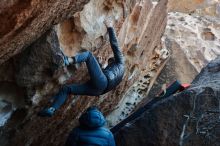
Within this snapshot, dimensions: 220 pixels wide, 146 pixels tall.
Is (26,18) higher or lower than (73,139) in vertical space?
higher

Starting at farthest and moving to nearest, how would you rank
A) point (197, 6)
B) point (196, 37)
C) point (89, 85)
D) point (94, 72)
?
point (197, 6) < point (196, 37) < point (89, 85) < point (94, 72)

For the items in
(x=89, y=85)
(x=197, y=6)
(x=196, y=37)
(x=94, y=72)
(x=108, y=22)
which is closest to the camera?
(x=94, y=72)

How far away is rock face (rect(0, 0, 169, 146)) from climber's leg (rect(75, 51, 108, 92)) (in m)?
0.35

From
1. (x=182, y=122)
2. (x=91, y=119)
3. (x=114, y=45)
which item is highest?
(x=114, y=45)

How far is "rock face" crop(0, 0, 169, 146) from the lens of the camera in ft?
18.3

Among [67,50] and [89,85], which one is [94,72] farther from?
[67,50]

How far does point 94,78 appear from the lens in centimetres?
624

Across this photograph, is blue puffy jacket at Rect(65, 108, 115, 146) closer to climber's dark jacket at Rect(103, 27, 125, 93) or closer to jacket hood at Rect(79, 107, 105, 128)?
jacket hood at Rect(79, 107, 105, 128)

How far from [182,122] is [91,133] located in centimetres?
126

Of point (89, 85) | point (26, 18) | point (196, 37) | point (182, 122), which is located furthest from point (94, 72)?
point (196, 37)

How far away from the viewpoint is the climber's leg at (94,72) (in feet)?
19.9

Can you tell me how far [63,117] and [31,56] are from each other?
1.77 metres

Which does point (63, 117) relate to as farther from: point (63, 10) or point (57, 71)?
point (63, 10)

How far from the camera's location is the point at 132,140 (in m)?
6.86
